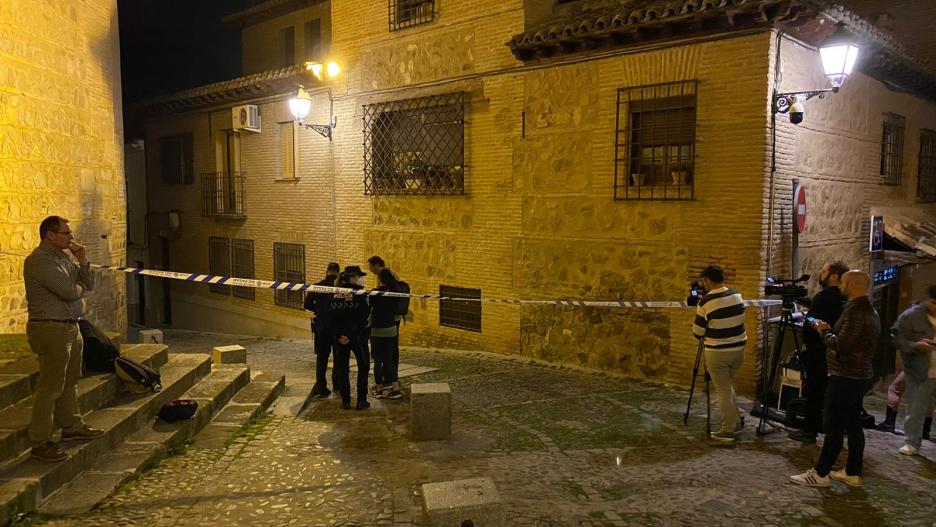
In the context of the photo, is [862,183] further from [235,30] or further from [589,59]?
[235,30]

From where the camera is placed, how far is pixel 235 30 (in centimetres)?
2127

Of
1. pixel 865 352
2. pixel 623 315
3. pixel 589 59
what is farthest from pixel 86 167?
pixel 865 352

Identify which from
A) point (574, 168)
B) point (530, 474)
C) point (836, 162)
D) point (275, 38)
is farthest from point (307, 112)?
point (530, 474)

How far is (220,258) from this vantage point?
18.2m

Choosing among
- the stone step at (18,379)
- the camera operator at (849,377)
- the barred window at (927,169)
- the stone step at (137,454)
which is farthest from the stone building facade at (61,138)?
the barred window at (927,169)

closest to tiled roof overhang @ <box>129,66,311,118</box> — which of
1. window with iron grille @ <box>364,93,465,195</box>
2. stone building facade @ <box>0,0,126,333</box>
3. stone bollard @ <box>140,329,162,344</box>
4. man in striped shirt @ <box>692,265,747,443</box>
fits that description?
window with iron grille @ <box>364,93,465,195</box>

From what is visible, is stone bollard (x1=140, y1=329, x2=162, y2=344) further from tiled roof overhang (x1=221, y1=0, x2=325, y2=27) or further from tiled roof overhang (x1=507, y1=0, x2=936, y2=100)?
tiled roof overhang (x1=221, y1=0, x2=325, y2=27)

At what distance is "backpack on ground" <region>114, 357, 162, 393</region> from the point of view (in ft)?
22.2

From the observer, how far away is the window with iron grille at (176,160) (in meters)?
19.0

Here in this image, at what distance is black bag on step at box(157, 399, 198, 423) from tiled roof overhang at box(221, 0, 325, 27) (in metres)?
14.0

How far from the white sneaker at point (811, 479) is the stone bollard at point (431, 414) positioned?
10.3 feet

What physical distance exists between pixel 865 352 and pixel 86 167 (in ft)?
33.6

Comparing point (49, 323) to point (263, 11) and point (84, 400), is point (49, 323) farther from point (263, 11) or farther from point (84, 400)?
point (263, 11)

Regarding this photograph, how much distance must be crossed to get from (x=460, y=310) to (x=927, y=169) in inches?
400
